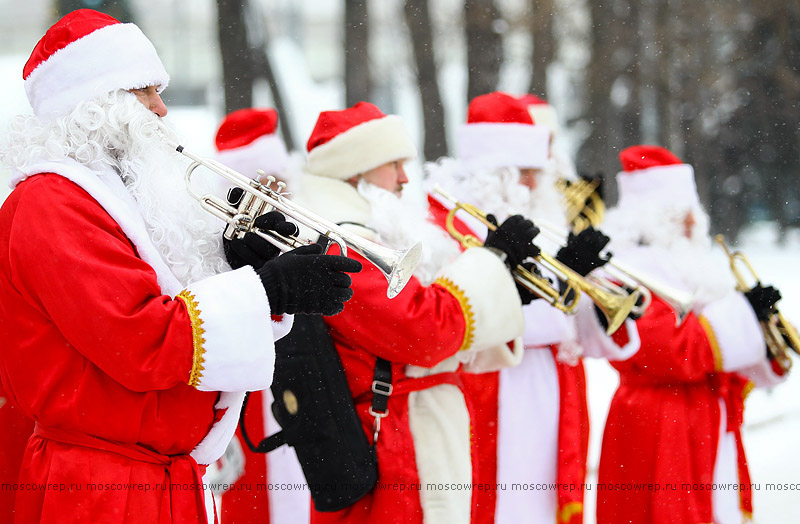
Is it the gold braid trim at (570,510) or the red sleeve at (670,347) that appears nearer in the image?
the gold braid trim at (570,510)

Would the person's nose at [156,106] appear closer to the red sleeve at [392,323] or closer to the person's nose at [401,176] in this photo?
the red sleeve at [392,323]

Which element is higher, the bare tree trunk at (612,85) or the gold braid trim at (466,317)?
the bare tree trunk at (612,85)

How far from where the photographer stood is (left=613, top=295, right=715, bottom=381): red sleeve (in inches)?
176

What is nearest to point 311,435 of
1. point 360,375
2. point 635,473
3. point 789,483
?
point 360,375

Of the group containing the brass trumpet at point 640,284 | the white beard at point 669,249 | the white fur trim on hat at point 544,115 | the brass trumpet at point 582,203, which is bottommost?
the brass trumpet at point 640,284

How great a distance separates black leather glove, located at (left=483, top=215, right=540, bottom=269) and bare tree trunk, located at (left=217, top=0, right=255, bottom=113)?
16.3 ft

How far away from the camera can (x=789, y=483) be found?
6.75 meters

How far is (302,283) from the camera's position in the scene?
8.31 ft

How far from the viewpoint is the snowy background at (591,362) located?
7145 mm

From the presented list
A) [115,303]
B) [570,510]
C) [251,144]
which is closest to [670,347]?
[570,510]

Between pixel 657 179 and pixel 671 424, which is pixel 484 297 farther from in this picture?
pixel 657 179

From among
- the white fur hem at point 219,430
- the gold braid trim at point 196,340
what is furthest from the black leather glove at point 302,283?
the white fur hem at point 219,430

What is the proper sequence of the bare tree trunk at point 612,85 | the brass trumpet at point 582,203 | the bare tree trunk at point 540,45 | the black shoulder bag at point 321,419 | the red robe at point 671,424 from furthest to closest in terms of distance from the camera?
the bare tree trunk at point 612,85
the bare tree trunk at point 540,45
the brass trumpet at point 582,203
the red robe at point 671,424
the black shoulder bag at point 321,419

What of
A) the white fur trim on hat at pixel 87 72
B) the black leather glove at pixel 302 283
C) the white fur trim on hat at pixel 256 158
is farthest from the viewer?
the white fur trim on hat at pixel 256 158
